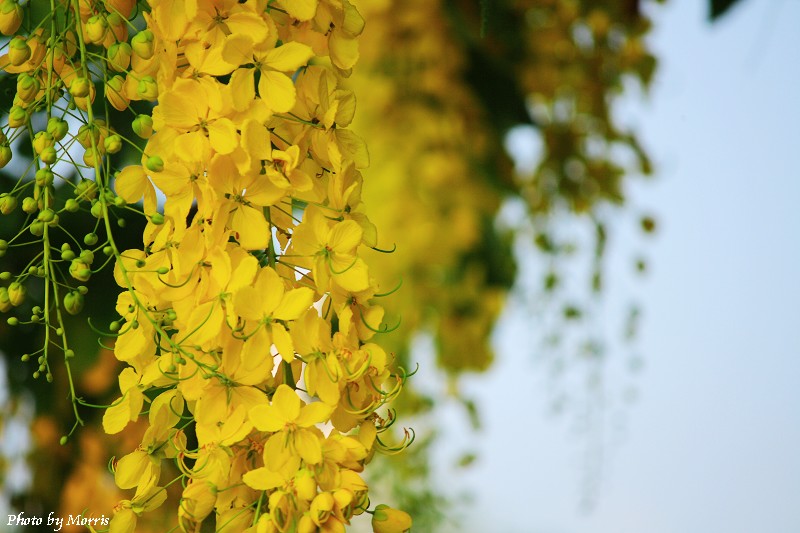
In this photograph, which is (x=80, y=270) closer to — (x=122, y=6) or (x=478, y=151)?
(x=122, y=6)

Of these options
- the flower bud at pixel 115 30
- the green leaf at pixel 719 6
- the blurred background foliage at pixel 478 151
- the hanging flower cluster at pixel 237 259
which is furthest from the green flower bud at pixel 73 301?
the blurred background foliage at pixel 478 151

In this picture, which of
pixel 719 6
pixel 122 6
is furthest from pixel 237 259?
pixel 719 6

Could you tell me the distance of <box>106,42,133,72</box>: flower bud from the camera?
0.33 meters

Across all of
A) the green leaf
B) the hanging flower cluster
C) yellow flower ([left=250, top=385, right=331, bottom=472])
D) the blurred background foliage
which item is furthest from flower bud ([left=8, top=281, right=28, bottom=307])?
the blurred background foliage

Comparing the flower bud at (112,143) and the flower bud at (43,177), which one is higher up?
the flower bud at (112,143)

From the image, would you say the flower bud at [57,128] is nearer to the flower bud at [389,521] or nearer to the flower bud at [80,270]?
the flower bud at [80,270]

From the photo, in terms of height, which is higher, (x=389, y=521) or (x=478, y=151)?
(x=389, y=521)

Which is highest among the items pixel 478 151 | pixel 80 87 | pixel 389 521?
pixel 80 87

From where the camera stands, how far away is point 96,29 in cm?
32

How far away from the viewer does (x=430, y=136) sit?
1.12 metres

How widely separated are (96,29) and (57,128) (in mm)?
39

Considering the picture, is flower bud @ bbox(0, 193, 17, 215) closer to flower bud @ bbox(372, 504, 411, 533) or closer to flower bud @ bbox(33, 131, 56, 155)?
flower bud @ bbox(33, 131, 56, 155)

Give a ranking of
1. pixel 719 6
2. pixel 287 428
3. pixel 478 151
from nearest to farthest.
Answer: pixel 287 428
pixel 719 6
pixel 478 151

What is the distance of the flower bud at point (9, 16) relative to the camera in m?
0.34
